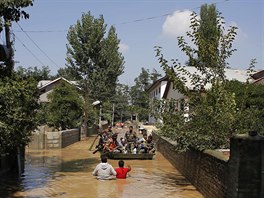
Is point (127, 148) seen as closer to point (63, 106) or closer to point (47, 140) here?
point (47, 140)

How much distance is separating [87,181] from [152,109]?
3.33m

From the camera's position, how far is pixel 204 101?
14.6 meters

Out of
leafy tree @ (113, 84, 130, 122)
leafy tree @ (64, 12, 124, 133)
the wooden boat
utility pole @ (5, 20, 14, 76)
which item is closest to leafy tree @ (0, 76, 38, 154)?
utility pole @ (5, 20, 14, 76)

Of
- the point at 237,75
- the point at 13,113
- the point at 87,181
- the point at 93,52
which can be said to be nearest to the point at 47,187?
the point at 87,181

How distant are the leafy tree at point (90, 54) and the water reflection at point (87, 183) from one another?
34.2m

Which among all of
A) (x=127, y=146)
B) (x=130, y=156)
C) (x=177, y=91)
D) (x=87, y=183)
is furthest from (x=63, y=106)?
(x=87, y=183)

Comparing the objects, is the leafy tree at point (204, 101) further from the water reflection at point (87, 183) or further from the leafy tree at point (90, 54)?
the leafy tree at point (90, 54)

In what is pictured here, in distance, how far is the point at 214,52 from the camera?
580 inches

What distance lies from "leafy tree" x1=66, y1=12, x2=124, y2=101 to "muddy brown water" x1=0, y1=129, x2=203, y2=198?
3417cm

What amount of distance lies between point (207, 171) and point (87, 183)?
451cm

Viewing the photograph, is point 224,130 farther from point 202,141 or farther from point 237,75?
point 237,75

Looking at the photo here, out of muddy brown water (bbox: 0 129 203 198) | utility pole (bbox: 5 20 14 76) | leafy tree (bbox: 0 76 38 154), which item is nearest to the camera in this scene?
leafy tree (bbox: 0 76 38 154)

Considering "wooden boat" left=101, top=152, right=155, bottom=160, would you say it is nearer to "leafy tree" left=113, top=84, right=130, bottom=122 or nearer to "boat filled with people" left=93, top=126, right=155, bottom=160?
"boat filled with people" left=93, top=126, right=155, bottom=160

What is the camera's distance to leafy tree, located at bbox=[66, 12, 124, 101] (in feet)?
183
